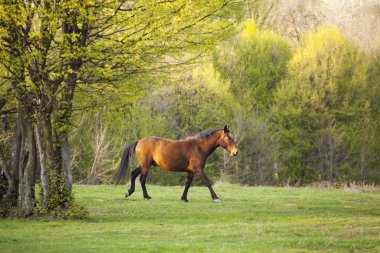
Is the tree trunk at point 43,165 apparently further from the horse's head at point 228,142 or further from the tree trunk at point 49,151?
the horse's head at point 228,142

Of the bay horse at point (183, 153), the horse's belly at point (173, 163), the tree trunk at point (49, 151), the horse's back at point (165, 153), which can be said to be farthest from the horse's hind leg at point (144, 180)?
the tree trunk at point (49, 151)

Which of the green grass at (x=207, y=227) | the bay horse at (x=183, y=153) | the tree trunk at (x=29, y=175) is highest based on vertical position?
the bay horse at (x=183, y=153)

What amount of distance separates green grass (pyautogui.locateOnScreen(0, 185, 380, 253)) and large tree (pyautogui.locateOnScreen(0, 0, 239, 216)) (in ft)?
6.35

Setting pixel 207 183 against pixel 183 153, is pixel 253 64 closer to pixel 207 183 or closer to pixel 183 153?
pixel 183 153

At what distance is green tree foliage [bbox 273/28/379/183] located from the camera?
55.6 m

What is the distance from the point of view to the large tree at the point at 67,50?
1680 centimetres

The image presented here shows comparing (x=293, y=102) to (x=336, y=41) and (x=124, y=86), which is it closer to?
(x=336, y=41)

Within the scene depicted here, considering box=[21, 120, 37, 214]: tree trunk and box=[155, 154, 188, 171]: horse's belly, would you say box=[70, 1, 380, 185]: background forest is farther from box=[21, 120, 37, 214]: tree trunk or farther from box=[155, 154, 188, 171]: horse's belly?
box=[21, 120, 37, 214]: tree trunk

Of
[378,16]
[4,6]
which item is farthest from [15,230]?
[378,16]

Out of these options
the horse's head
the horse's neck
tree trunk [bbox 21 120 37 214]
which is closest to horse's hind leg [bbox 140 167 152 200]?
the horse's neck

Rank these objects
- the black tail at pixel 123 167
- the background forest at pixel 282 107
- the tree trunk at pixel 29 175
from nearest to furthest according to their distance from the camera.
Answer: the tree trunk at pixel 29 175
the black tail at pixel 123 167
the background forest at pixel 282 107

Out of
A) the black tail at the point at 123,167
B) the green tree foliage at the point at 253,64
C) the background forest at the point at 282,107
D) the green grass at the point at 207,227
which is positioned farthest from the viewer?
the green tree foliage at the point at 253,64


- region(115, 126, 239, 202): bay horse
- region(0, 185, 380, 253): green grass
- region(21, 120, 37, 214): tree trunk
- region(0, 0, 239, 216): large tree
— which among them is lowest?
region(0, 185, 380, 253): green grass

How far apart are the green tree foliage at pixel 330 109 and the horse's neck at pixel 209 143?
105 ft
